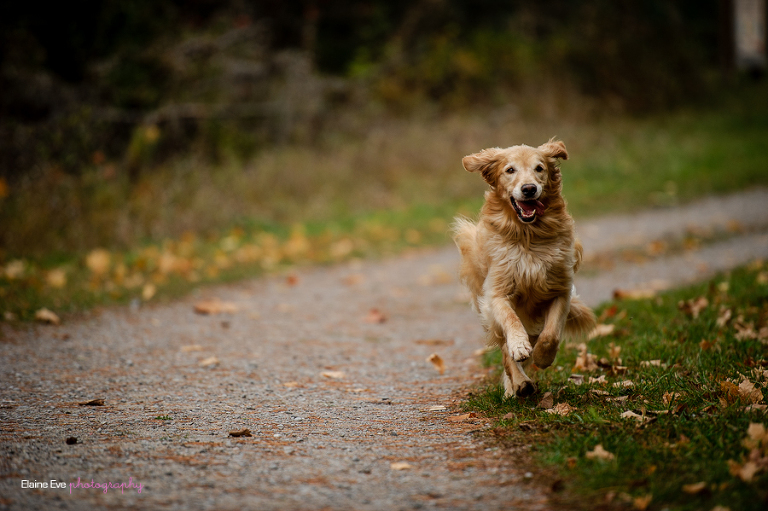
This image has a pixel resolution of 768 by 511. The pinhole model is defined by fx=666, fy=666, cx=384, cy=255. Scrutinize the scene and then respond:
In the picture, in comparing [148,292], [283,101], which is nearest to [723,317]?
[148,292]

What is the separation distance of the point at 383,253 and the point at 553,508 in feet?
23.8

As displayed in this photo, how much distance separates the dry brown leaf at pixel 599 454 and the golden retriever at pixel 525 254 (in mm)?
856

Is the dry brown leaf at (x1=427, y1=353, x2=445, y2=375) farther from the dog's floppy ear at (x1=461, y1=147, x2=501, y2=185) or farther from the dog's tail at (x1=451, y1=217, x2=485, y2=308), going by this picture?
the dog's floppy ear at (x1=461, y1=147, x2=501, y2=185)

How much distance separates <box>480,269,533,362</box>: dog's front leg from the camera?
11.9 ft

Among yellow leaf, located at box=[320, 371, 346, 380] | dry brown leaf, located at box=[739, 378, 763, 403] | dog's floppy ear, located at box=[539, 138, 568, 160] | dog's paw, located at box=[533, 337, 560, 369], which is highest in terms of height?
dog's floppy ear, located at box=[539, 138, 568, 160]

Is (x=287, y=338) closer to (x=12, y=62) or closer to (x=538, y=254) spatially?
(x=538, y=254)

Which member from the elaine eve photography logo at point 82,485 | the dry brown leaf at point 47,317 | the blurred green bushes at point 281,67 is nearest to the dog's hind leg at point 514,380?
the elaine eve photography logo at point 82,485

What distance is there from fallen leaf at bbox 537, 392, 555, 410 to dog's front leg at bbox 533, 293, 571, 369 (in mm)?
173

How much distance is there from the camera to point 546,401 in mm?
3758

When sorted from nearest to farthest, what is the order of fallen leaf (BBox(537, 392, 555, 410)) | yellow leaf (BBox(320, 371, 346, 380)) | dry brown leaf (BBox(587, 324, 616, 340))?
fallen leaf (BBox(537, 392, 555, 410)), yellow leaf (BBox(320, 371, 346, 380)), dry brown leaf (BBox(587, 324, 616, 340))

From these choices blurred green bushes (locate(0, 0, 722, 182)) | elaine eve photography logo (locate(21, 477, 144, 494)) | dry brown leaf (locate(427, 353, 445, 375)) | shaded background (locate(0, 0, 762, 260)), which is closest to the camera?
elaine eve photography logo (locate(21, 477, 144, 494))

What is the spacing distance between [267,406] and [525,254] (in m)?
1.79

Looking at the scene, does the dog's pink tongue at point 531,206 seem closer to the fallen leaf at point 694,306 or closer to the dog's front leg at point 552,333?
the dog's front leg at point 552,333

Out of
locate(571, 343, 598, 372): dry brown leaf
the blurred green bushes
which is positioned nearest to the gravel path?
locate(571, 343, 598, 372): dry brown leaf
